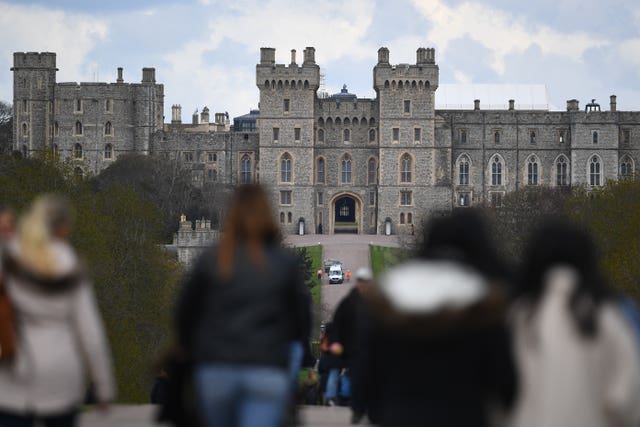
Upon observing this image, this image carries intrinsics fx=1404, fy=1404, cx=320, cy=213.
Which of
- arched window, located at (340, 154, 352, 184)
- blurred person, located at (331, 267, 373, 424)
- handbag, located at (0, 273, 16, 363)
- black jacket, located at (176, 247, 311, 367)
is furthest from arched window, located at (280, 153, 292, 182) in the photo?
black jacket, located at (176, 247, 311, 367)

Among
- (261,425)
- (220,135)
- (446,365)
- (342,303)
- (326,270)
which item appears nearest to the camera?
(446,365)

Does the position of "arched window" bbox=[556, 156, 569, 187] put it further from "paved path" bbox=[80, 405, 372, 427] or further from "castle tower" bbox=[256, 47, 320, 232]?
"paved path" bbox=[80, 405, 372, 427]

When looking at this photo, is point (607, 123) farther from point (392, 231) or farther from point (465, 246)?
point (465, 246)

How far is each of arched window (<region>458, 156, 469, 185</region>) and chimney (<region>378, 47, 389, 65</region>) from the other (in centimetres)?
743

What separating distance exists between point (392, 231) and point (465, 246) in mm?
73605

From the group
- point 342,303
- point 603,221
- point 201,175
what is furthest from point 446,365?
point 201,175

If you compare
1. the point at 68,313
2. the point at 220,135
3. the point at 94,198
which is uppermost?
the point at 220,135

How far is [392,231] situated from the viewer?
264 feet

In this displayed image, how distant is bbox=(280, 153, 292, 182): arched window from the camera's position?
81750 mm

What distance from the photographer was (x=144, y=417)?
13758mm

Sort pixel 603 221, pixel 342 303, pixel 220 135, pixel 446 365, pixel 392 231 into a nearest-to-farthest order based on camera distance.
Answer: pixel 446 365, pixel 342 303, pixel 603 221, pixel 392 231, pixel 220 135

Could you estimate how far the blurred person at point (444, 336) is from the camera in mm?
6680

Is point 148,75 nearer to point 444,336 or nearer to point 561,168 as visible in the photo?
point 561,168

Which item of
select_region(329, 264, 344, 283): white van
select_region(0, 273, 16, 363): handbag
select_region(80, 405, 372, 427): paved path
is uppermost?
select_region(329, 264, 344, 283): white van
